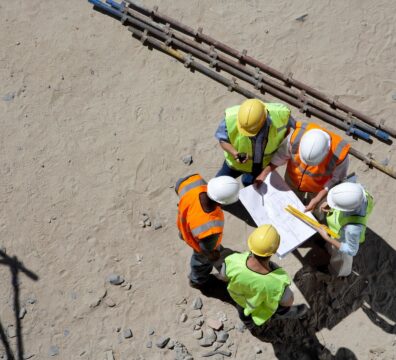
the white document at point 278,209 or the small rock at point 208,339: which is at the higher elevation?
the white document at point 278,209

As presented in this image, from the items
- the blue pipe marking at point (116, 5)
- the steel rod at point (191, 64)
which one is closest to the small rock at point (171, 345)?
the steel rod at point (191, 64)

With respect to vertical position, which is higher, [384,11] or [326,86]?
[384,11]

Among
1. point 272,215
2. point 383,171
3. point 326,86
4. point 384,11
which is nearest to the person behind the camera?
point 272,215

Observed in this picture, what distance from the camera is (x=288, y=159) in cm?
604

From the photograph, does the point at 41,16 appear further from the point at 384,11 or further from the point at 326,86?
the point at 384,11

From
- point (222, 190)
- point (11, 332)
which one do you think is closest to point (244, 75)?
point (222, 190)

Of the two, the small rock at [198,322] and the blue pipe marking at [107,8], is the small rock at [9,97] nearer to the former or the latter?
the blue pipe marking at [107,8]

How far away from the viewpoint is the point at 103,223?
7348 millimetres

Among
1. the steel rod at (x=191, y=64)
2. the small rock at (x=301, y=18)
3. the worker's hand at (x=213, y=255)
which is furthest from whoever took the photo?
the small rock at (x=301, y=18)

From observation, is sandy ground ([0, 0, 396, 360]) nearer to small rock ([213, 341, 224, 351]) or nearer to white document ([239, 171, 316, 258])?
small rock ([213, 341, 224, 351])

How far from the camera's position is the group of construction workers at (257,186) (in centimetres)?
519

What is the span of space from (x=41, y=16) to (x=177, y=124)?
3333 millimetres

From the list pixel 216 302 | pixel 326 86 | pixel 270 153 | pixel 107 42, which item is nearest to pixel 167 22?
pixel 107 42

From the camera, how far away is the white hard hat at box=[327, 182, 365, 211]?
17.1 ft
